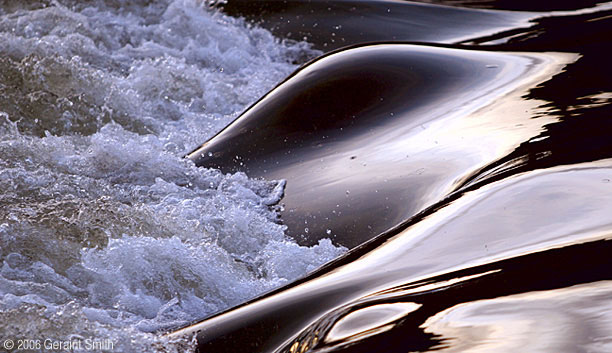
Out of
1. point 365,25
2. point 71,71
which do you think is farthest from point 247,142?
point 365,25

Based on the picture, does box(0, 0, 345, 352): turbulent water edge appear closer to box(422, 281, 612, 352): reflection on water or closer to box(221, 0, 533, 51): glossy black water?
box(221, 0, 533, 51): glossy black water

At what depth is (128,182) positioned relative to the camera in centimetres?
291

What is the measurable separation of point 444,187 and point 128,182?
1.05 m

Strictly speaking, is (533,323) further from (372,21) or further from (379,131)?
(372,21)

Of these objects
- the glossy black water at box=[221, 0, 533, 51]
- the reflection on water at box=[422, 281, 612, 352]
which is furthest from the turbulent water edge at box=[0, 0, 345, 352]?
the reflection on water at box=[422, 281, 612, 352]

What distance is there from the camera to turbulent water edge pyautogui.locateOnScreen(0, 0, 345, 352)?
2.10m

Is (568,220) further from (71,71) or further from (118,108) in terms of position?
(71,71)

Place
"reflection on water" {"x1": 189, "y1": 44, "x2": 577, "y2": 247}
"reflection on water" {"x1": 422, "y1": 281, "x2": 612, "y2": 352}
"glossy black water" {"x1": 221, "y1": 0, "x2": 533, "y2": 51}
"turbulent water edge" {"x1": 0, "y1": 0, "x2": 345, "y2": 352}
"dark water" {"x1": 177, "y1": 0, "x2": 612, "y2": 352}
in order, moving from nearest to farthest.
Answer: "reflection on water" {"x1": 422, "y1": 281, "x2": 612, "y2": 352}, "dark water" {"x1": 177, "y1": 0, "x2": 612, "y2": 352}, "turbulent water edge" {"x1": 0, "y1": 0, "x2": 345, "y2": 352}, "reflection on water" {"x1": 189, "y1": 44, "x2": 577, "y2": 247}, "glossy black water" {"x1": 221, "y1": 0, "x2": 533, "y2": 51}

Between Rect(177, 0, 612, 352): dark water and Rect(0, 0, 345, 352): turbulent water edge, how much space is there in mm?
177

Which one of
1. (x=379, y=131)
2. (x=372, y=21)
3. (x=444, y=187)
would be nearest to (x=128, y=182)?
(x=379, y=131)

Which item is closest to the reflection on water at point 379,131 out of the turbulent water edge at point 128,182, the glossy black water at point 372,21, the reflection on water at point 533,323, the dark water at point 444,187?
the dark water at point 444,187

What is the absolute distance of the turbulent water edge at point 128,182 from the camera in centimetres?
210

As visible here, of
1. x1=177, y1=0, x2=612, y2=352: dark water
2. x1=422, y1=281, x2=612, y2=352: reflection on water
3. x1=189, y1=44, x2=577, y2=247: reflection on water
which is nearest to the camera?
x1=422, y1=281, x2=612, y2=352: reflection on water

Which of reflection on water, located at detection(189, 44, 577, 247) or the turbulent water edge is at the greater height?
reflection on water, located at detection(189, 44, 577, 247)
